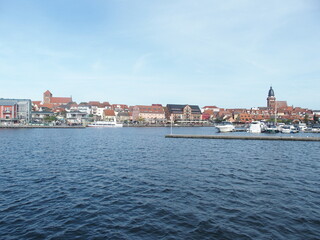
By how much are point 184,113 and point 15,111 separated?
103 meters

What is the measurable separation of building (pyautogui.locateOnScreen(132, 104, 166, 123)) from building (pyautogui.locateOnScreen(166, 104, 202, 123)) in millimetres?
6446

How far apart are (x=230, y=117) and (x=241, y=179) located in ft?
509

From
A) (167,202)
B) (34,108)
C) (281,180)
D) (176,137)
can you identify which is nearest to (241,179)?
(281,180)

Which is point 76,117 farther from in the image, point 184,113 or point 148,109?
point 184,113

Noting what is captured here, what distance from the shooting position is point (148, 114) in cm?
16925

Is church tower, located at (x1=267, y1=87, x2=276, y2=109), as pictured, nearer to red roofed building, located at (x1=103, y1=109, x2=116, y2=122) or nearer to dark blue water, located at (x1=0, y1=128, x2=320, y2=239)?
red roofed building, located at (x1=103, y1=109, x2=116, y2=122)

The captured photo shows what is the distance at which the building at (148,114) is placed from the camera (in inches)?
6565

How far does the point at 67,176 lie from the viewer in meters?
20.8

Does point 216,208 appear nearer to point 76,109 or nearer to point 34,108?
point 76,109

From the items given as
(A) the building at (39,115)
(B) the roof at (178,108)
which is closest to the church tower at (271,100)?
(B) the roof at (178,108)

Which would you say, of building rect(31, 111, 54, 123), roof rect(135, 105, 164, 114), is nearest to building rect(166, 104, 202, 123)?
roof rect(135, 105, 164, 114)

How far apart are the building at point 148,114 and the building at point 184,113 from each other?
645 centimetres

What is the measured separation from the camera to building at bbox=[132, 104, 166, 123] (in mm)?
166750

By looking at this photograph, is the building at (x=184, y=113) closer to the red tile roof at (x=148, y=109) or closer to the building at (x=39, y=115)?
the red tile roof at (x=148, y=109)
